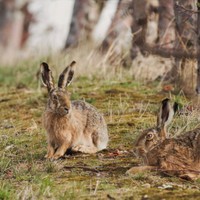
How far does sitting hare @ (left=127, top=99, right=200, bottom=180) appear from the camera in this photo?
243 inches

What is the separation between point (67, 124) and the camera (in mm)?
7387

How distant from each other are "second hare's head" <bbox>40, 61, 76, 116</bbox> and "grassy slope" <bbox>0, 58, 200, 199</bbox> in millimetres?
520

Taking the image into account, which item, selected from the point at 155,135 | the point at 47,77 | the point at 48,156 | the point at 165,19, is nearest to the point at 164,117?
the point at 155,135

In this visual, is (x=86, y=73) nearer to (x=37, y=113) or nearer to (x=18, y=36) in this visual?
(x=37, y=113)

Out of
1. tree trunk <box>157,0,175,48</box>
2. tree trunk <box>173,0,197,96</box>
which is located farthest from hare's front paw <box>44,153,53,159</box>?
tree trunk <box>157,0,175,48</box>

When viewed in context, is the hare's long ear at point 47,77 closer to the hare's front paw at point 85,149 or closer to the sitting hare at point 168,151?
the hare's front paw at point 85,149

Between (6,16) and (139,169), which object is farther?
(6,16)

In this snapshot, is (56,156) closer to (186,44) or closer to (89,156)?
(89,156)

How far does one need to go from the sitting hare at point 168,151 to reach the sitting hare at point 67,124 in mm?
1193

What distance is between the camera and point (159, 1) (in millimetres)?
13008

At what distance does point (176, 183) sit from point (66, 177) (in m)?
1.03

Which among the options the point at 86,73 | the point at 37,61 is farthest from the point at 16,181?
the point at 37,61

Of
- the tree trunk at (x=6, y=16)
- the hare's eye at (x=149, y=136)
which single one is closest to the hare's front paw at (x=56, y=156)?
the hare's eye at (x=149, y=136)

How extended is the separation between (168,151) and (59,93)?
1.58 m
